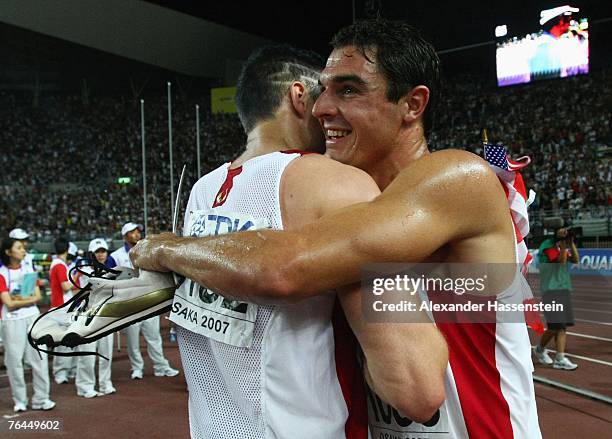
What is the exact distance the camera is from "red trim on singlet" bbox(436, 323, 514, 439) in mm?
1509

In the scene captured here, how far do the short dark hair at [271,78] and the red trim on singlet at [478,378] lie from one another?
2.59 ft

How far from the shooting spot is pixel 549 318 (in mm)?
8648

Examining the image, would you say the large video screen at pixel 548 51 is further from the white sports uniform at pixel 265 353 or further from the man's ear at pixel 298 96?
the white sports uniform at pixel 265 353

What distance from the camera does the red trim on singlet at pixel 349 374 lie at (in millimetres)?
1456

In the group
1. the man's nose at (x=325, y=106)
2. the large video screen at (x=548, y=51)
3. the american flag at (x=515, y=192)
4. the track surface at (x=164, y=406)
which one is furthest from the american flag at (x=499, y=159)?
the large video screen at (x=548, y=51)

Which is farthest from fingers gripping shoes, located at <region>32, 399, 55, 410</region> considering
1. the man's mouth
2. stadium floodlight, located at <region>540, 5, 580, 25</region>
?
stadium floodlight, located at <region>540, 5, 580, 25</region>

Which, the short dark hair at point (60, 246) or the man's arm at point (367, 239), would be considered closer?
the man's arm at point (367, 239)

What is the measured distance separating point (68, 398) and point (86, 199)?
64.3 feet

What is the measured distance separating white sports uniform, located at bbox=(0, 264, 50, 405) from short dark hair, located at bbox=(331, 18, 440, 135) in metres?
6.48

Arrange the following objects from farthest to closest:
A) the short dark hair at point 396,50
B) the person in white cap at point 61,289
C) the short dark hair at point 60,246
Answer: the short dark hair at point 60,246
the person in white cap at point 61,289
the short dark hair at point 396,50

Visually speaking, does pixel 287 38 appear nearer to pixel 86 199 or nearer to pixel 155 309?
pixel 86 199

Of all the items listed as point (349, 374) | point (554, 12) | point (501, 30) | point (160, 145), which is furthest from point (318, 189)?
point (160, 145)

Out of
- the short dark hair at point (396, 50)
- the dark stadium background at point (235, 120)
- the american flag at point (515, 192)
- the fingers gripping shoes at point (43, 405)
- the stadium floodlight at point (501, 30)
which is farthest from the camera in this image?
the stadium floodlight at point (501, 30)

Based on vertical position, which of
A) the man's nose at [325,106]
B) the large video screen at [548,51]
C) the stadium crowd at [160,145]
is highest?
the large video screen at [548,51]
